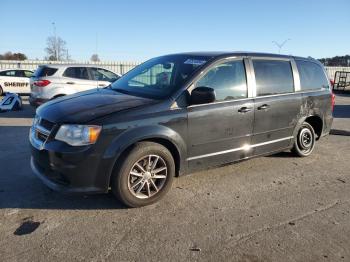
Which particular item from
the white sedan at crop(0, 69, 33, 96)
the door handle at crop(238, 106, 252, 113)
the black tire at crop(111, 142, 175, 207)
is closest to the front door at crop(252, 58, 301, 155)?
the door handle at crop(238, 106, 252, 113)

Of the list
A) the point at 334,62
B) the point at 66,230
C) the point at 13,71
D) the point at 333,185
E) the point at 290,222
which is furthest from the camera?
the point at 334,62

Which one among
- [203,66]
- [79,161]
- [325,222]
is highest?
[203,66]

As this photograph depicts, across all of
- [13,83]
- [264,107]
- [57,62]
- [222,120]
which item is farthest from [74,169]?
[57,62]

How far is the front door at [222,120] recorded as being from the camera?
4.55 metres

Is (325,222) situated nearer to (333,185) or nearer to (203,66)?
(333,185)

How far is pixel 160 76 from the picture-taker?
4.99 m

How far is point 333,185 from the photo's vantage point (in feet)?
16.8

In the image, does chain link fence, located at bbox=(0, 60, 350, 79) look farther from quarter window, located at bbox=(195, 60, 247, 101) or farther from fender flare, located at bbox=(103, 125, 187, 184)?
fender flare, located at bbox=(103, 125, 187, 184)

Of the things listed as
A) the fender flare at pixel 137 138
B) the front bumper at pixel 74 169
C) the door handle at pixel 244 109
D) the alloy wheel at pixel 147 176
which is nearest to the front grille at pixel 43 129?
the front bumper at pixel 74 169

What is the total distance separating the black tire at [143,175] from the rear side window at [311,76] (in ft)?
9.98

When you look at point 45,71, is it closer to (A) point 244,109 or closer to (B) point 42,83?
(B) point 42,83

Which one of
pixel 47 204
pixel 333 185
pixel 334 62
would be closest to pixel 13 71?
pixel 47 204

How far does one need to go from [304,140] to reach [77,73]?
7732 millimetres

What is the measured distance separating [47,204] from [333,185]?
3873mm
